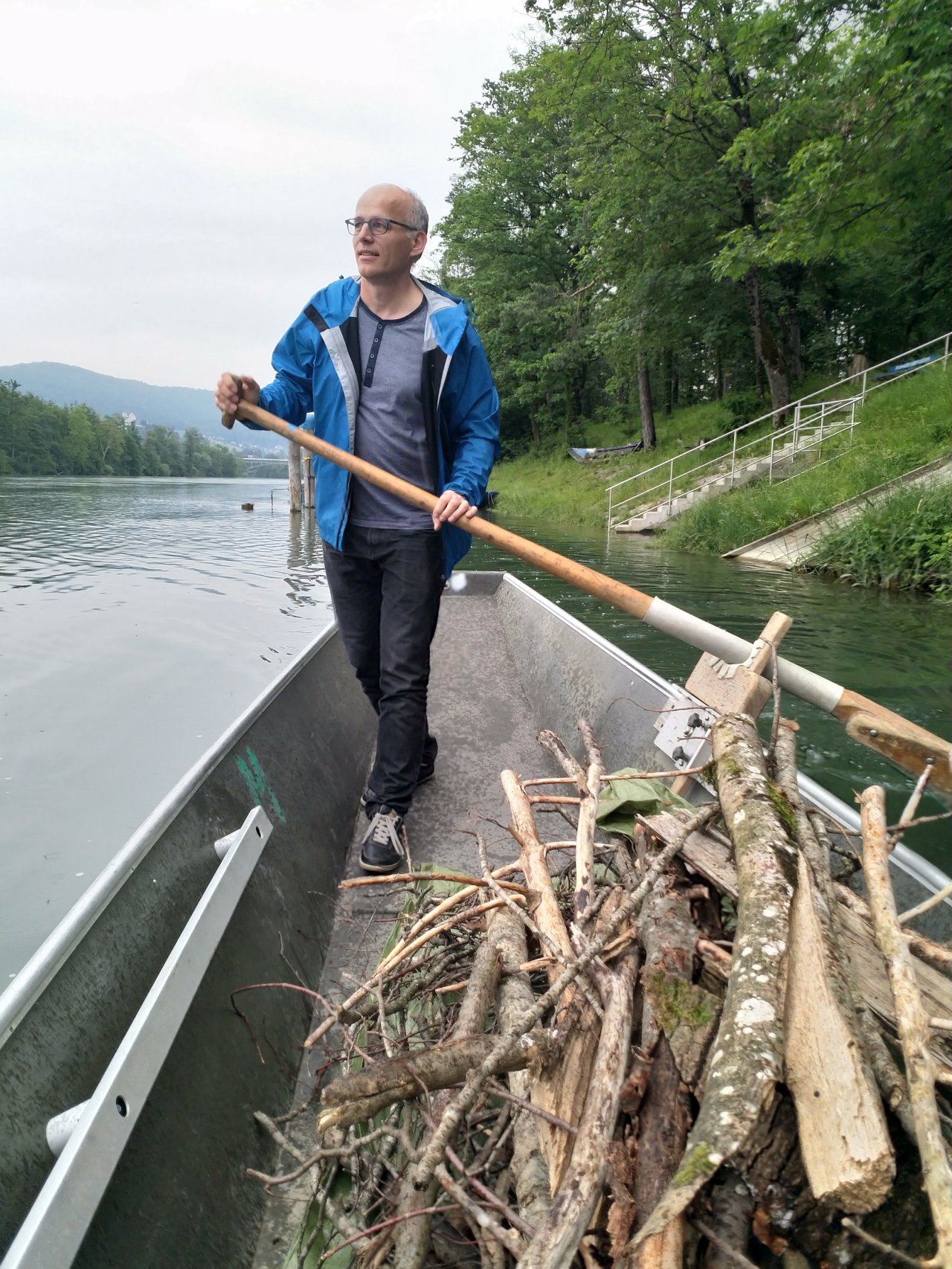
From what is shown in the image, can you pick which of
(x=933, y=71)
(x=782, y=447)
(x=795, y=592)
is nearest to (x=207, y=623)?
(x=795, y=592)

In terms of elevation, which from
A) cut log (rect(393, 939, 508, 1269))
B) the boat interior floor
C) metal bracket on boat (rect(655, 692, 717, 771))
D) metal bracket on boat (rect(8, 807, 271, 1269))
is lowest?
the boat interior floor

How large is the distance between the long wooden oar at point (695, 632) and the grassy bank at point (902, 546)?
8360 millimetres

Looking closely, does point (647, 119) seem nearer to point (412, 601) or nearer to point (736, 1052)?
point (412, 601)

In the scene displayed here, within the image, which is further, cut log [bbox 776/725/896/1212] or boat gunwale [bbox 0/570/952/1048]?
boat gunwale [bbox 0/570/952/1048]

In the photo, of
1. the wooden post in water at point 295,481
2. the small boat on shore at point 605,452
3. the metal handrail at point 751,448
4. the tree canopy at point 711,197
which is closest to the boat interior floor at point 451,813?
the tree canopy at point 711,197

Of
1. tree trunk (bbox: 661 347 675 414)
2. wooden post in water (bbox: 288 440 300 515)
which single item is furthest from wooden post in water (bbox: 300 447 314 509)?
tree trunk (bbox: 661 347 675 414)

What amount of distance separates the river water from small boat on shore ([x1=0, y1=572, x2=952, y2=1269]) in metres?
1.67

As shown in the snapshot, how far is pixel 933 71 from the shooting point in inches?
375

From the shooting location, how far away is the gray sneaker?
2.44 meters

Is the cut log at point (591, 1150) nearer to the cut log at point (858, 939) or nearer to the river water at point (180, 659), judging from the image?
the cut log at point (858, 939)

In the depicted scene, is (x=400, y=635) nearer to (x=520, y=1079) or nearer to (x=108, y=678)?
(x=520, y=1079)

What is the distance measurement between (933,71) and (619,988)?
12724mm

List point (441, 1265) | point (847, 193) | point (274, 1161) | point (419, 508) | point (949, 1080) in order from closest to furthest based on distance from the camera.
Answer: point (949, 1080) < point (441, 1265) < point (274, 1161) < point (419, 508) < point (847, 193)

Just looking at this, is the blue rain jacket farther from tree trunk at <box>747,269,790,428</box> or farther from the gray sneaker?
tree trunk at <box>747,269,790,428</box>
